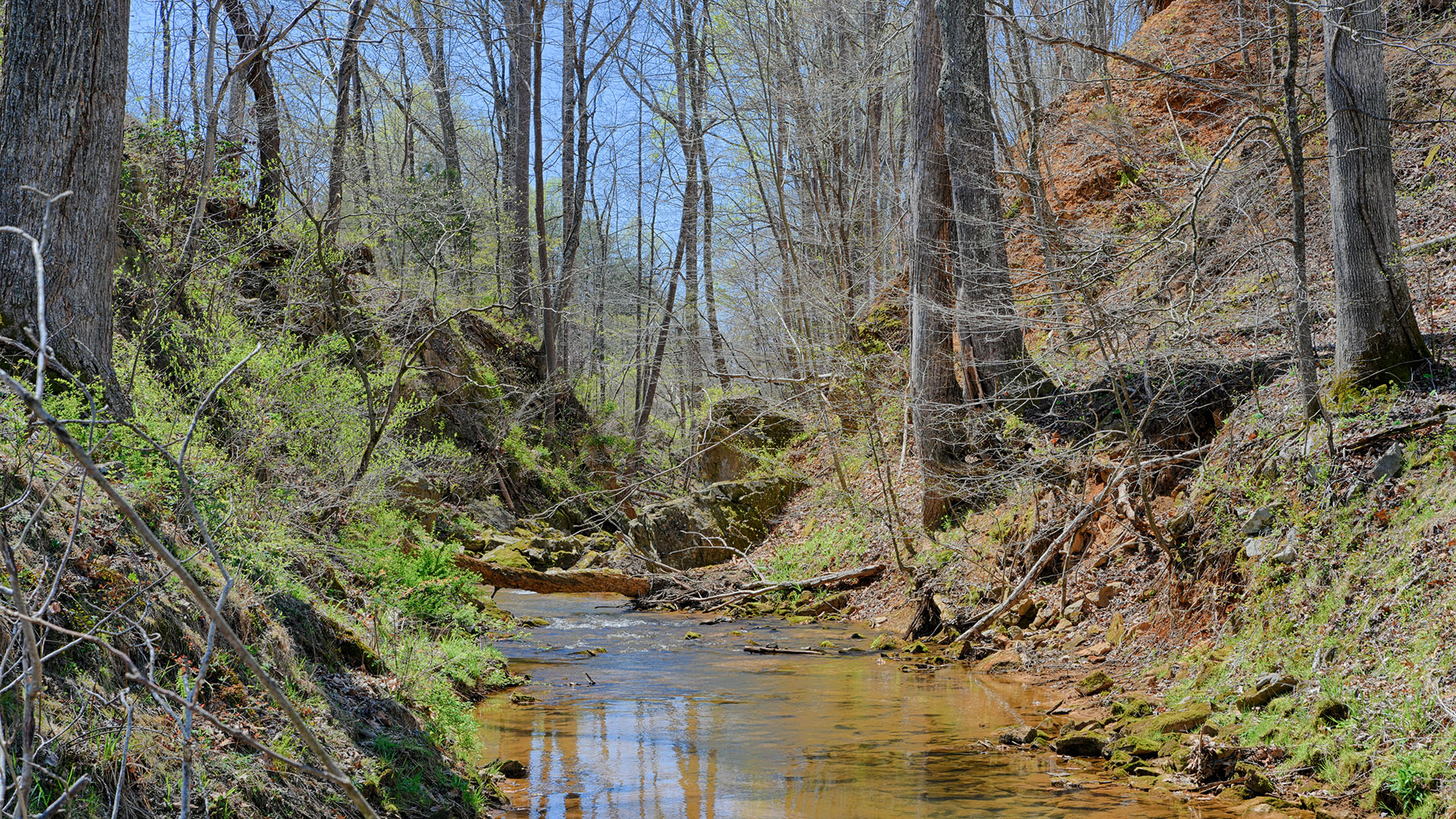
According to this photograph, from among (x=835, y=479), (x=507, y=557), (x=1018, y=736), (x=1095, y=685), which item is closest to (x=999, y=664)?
(x=1095, y=685)

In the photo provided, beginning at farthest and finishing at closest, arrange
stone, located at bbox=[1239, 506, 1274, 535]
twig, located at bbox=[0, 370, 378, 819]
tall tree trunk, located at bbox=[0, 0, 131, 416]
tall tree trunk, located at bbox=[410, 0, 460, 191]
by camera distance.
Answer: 1. tall tree trunk, located at bbox=[410, 0, 460, 191]
2. stone, located at bbox=[1239, 506, 1274, 535]
3. tall tree trunk, located at bbox=[0, 0, 131, 416]
4. twig, located at bbox=[0, 370, 378, 819]

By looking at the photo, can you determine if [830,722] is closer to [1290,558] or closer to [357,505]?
[1290,558]

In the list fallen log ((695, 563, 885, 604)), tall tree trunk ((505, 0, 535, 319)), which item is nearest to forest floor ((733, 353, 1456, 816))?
fallen log ((695, 563, 885, 604))

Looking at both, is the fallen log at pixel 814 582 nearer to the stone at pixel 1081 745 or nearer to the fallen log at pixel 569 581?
the fallen log at pixel 569 581

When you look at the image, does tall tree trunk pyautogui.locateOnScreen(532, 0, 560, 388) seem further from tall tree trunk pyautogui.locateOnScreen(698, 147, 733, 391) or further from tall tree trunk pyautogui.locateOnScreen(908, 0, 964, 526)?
tall tree trunk pyautogui.locateOnScreen(908, 0, 964, 526)

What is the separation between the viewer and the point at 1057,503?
35.8 feet

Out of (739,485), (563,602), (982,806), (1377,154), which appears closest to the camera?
(982,806)

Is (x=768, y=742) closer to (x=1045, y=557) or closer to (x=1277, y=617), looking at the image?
(x=1277, y=617)

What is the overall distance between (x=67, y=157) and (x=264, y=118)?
25.0 feet

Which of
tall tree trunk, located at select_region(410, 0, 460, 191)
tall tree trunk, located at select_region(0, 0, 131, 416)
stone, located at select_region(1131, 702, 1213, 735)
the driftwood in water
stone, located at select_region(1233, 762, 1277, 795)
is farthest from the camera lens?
tall tree trunk, located at select_region(410, 0, 460, 191)

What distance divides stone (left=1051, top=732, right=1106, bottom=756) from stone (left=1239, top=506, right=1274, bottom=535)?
243 centimetres

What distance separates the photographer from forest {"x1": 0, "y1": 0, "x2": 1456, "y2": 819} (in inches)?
179

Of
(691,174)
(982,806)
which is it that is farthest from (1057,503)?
(691,174)

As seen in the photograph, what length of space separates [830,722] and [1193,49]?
41.8 ft
